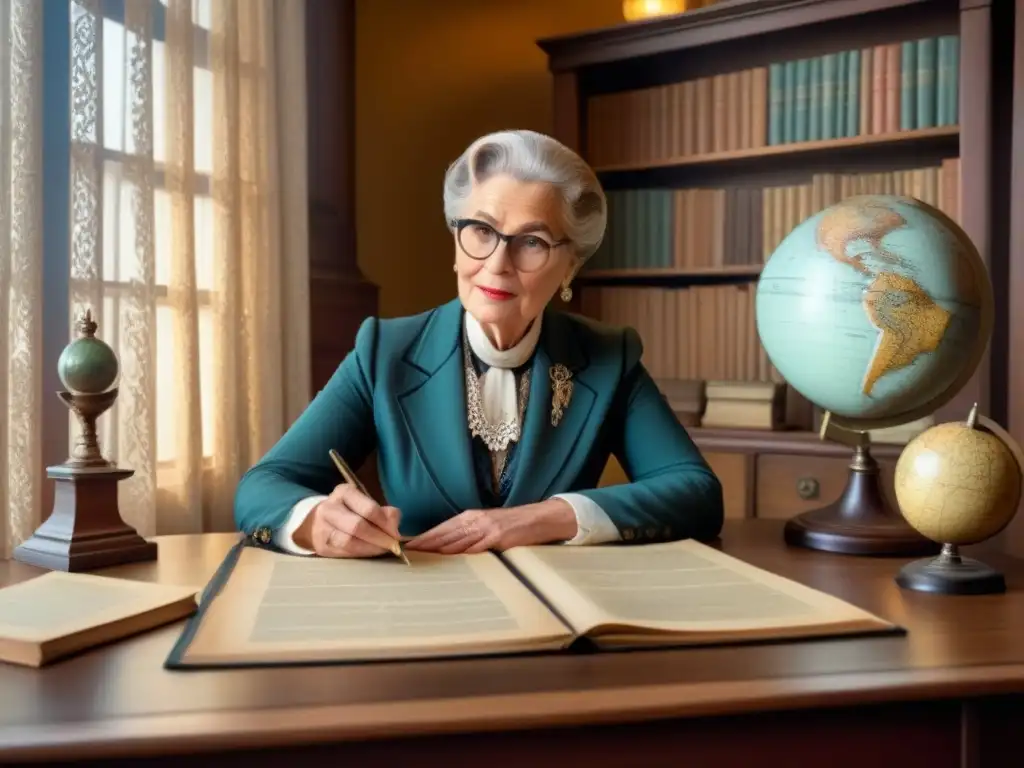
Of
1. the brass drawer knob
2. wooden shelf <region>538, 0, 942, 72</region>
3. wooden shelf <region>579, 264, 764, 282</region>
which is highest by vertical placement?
wooden shelf <region>538, 0, 942, 72</region>

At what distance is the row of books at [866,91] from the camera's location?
2.67 metres

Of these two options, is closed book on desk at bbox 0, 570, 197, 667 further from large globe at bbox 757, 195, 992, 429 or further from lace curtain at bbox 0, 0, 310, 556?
lace curtain at bbox 0, 0, 310, 556

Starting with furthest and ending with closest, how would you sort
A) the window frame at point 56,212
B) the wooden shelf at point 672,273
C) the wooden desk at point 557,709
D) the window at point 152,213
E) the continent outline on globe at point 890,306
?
the wooden shelf at point 672,273
the window at point 152,213
the window frame at point 56,212
the continent outline on globe at point 890,306
the wooden desk at point 557,709

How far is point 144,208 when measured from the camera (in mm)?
2236

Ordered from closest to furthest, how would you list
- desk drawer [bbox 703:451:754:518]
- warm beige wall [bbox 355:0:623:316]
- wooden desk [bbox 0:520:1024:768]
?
wooden desk [bbox 0:520:1024:768] < desk drawer [bbox 703:451:754:518] < warm beige wall [bbox 355:0:623:316]

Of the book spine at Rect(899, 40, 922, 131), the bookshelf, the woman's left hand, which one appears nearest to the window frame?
the woman's left hand

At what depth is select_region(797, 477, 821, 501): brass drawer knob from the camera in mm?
2746

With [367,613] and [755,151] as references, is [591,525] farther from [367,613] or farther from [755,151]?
[755,151]

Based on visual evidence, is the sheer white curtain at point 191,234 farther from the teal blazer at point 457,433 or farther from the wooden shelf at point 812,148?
the wooden shelf at point 812,148

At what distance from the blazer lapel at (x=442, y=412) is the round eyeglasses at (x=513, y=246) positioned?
0.57 feet

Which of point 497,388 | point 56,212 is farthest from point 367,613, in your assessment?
point 56,212

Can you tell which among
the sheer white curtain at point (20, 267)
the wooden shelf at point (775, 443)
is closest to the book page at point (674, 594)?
the sheer white curtain at point (20, 267)

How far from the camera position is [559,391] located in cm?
159

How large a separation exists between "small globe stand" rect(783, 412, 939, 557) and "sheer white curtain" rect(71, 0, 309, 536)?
1528 millimetres
